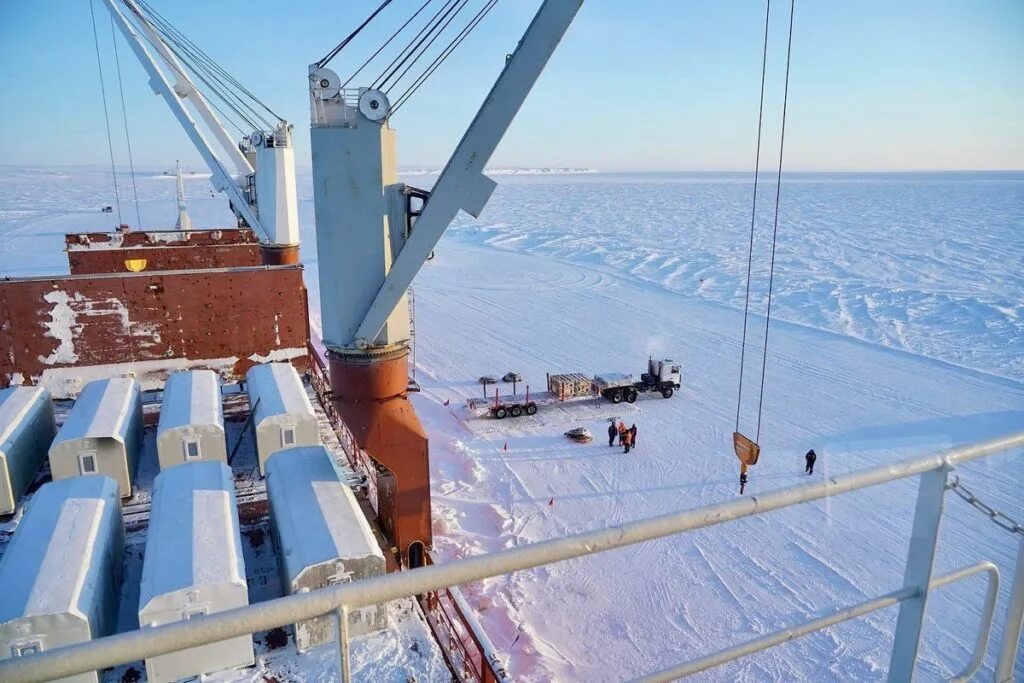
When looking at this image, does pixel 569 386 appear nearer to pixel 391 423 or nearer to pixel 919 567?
pixel 391 423

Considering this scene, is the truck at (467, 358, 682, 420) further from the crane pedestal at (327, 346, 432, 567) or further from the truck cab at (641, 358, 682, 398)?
the crane pedestal at (327, 346, 432, 567)

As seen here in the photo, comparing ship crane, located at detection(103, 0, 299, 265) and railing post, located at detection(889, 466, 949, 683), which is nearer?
railing post, located at detection(889, 466, 949, 683)

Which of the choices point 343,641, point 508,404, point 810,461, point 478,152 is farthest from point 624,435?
point 343,641

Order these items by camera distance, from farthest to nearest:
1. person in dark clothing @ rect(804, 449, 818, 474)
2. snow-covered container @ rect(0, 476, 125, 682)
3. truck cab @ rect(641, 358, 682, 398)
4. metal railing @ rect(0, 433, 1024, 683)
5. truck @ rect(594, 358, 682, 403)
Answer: truck cab @ rect(641, 358, 682, 398) → truck @ rect(594, 358, 682, 403) → person in dark clothing @ rect(804, 449, 818, 474) → snow-covered container @ rect(0, 476, 125, 682) → metal railing @ rect(0, 433, 1024, 683)

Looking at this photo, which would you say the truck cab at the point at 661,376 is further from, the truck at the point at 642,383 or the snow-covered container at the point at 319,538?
the snow-covered container at the point at 319,538

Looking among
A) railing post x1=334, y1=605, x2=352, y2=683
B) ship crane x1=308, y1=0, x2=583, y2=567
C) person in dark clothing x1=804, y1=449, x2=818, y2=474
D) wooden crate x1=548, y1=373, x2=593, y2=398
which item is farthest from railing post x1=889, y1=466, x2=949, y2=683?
wooden crate x1=548, y1=373, x2=593, y2=398

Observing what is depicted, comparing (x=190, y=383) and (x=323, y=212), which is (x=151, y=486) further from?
(x=323, y=212)
